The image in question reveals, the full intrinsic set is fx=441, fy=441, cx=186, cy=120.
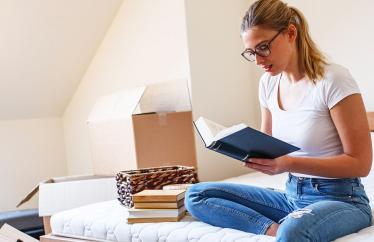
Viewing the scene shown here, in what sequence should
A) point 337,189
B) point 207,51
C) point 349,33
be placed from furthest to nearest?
point 207,51 → point 349,33 → point 337,189

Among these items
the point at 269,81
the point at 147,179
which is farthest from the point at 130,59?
the point at 269,81

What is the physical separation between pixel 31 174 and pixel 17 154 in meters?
0.15

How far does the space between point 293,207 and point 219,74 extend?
1304 millimetres

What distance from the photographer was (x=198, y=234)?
47.2 inches

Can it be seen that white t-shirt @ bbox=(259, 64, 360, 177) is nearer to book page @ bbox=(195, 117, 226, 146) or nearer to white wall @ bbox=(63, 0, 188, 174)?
book page @ bbox=(195, 117, 226, 146)

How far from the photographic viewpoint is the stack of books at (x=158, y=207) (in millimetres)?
1355

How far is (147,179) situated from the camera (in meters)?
1.54

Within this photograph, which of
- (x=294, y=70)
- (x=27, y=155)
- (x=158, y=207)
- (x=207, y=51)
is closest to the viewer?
(x=294, y=70)

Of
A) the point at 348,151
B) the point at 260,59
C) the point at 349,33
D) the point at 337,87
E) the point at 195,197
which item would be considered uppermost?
the point at 349,33

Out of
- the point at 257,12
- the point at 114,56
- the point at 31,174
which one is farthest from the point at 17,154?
the point at 257,12

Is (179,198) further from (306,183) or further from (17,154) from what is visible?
(17,154)

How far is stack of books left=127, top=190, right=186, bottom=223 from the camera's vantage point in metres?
A: 1.36

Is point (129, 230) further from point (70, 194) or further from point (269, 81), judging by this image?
point (70, 194)

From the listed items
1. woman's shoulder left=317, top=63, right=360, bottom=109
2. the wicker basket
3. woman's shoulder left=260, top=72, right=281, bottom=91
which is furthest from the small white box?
woman's shoulder left=317, top=63, right=360, bottom=109
